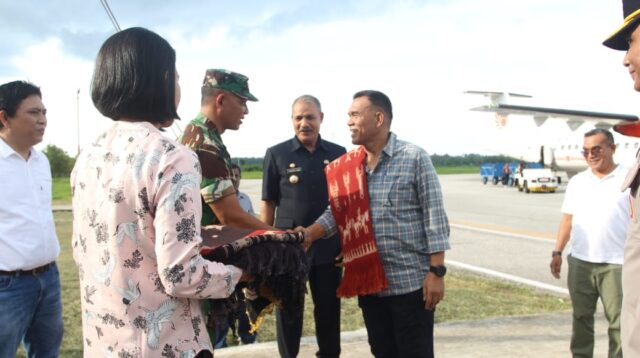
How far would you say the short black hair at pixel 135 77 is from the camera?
2043mm

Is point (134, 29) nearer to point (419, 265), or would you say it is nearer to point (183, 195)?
point (183, 195)

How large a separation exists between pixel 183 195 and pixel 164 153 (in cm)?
16

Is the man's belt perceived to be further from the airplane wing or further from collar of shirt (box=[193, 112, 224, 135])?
the airplane wing

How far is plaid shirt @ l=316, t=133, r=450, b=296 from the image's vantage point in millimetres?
3639

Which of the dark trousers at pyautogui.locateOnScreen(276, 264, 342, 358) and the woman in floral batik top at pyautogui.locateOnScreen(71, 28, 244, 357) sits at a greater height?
the woman in floral batik top at pyautogui.locateOnScreen(71, 28, 244, 357)

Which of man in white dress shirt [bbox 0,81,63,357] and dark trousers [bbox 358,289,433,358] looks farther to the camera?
dark trousers [bbox 358,289,433,358]

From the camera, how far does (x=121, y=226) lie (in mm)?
1942

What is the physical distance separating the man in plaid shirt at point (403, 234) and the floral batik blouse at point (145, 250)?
1.79m

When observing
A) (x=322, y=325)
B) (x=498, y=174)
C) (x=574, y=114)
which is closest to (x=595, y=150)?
(x=322, y=325)

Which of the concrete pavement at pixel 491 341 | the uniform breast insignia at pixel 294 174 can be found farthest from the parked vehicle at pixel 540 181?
the uniform breast insignia at pixel 294 174

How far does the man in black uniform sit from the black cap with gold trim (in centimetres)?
318

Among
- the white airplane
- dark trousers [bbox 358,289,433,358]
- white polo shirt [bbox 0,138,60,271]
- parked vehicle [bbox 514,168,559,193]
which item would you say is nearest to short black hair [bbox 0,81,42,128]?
white polo shirt [bbox 0,138,60,271]

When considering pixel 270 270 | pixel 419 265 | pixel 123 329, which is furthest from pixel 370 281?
pixel 123 329

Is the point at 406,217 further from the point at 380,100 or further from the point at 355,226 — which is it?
the point at 380,100
